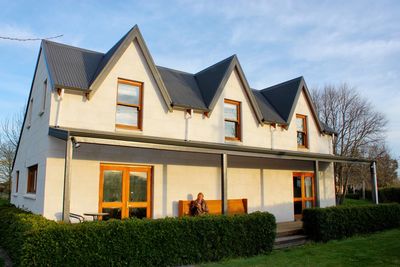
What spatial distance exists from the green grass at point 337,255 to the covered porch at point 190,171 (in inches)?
84.1

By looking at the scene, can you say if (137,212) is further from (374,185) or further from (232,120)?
(374,185)

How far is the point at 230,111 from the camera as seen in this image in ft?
A: 49.0

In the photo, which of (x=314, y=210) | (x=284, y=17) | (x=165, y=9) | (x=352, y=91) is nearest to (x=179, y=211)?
(x=314, y=210)

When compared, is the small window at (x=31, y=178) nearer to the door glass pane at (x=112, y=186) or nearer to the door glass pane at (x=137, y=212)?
the door glass pane at (x=112, y=186)

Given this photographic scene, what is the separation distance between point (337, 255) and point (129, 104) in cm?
837

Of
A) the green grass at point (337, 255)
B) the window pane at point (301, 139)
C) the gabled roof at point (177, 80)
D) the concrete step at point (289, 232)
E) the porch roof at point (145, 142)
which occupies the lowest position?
the green grass at point (337, 255)

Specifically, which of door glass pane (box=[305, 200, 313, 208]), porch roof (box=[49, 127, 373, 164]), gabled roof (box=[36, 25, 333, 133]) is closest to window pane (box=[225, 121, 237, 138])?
gabled roof (box=[36, 25, 333, 133])

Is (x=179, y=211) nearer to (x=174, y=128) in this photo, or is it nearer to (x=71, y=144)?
(x=174, y=128)

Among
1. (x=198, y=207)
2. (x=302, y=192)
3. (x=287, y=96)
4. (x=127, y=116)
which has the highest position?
(x=287, y=96)

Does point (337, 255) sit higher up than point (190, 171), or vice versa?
point (190, 171)

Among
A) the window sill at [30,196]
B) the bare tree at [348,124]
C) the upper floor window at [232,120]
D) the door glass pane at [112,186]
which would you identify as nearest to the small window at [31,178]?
the window sill at [30,196]

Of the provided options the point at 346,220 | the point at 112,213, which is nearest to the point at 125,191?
the point at 112,213

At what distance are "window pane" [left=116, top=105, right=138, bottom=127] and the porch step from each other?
654cm

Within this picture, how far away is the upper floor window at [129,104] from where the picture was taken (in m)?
12.0
